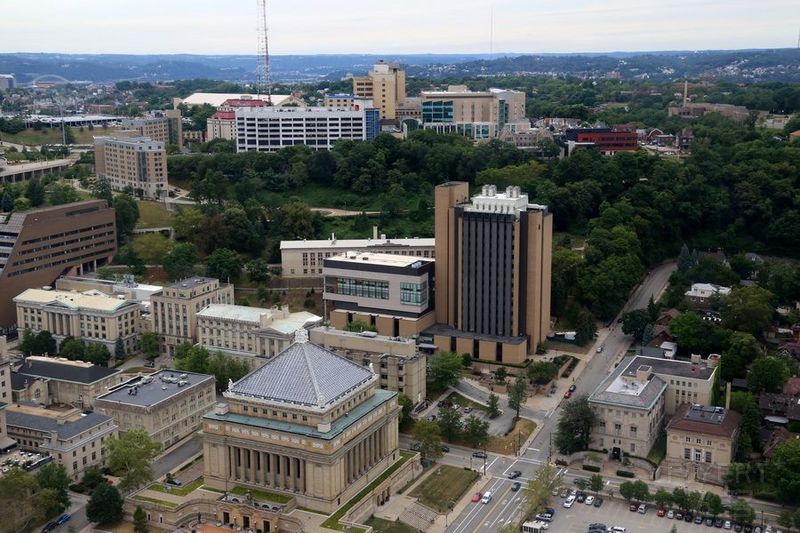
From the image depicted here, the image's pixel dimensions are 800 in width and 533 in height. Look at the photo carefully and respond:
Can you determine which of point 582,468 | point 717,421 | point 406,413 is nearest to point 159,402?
point 406,413

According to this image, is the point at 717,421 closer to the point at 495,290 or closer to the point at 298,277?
the point at 495,290

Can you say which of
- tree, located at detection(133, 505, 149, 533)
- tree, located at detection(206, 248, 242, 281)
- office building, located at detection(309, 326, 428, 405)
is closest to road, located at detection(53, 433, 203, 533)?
tree, located at detection(133, 505, 149, 533)

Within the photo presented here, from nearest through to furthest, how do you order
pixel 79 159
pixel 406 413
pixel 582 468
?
pixel 582 468, pixel 406 413, pixel 79 159

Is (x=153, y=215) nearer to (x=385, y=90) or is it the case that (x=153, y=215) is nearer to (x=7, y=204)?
(x=7, y=204)

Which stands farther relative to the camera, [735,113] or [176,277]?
[735,113]

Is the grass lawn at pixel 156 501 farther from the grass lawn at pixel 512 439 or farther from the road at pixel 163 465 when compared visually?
the grass lawn at pixel 512 439

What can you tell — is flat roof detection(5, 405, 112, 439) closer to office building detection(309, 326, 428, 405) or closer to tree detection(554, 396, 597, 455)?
office building detection(309, 326, 428, 405)
